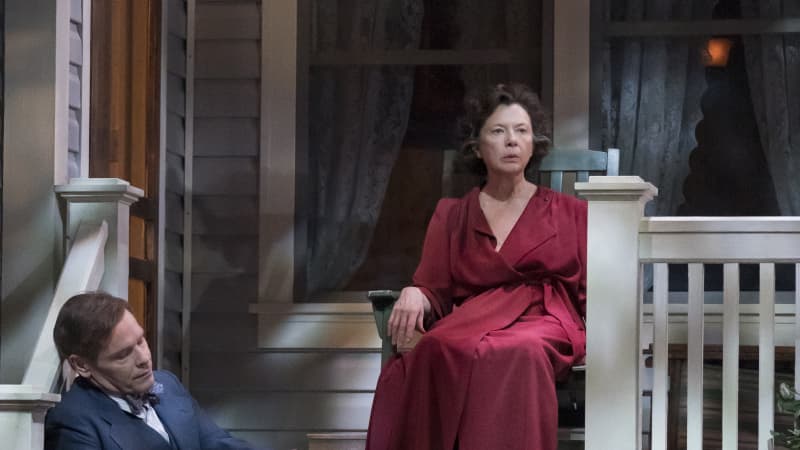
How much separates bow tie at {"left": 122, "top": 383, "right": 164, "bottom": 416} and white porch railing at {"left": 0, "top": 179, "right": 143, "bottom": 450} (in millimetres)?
199

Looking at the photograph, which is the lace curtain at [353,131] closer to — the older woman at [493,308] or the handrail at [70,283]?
the older woman at [493,308]

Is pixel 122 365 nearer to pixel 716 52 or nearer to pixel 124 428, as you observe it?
pixel 124 428

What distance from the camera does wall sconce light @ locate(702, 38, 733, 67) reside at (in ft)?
16.8

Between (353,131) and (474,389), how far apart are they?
6.38ft

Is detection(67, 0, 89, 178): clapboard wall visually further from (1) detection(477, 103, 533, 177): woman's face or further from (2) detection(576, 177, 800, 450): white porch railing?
(2) detection(576, 177, 800, 450): white porch railing

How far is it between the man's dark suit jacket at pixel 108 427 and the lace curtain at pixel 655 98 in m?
2.33

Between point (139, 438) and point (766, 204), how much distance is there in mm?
2708

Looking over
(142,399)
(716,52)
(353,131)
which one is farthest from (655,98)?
(142,399)

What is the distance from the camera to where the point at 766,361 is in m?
3.39

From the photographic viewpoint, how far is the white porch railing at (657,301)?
341cm

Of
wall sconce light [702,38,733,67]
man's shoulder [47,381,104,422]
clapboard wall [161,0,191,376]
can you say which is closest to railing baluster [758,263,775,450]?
man's shoulder [47,381,104,422]

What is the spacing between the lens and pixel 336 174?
5.32 meters

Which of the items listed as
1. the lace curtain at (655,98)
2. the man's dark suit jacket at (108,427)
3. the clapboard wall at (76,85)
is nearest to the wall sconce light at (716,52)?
the lace curtain at (655,98)

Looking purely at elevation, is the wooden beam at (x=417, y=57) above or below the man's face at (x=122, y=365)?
above
